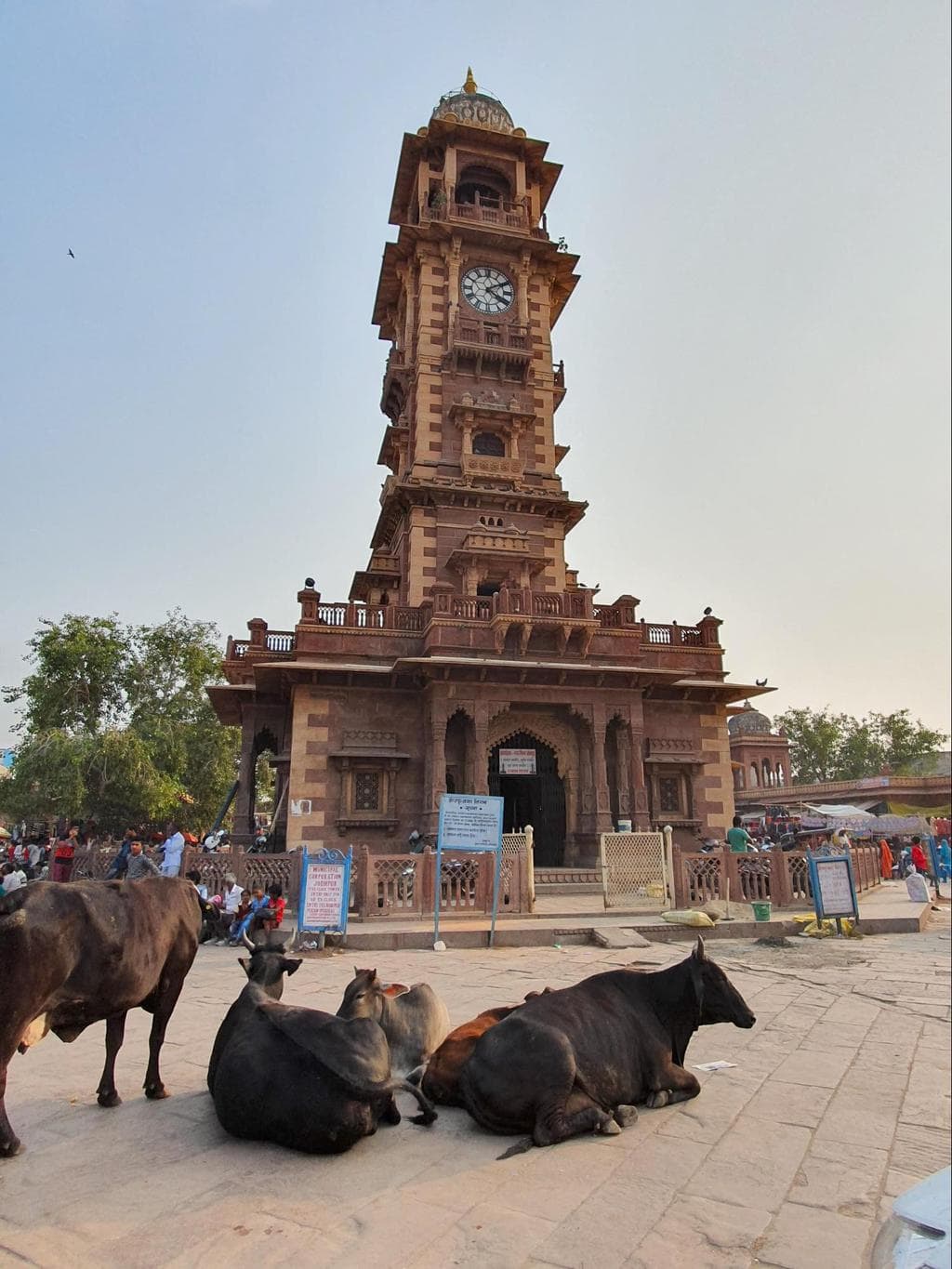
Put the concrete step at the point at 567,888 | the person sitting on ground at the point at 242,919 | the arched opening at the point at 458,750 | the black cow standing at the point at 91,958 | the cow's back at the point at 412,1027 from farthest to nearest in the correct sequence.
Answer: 1. the arched opening at the point at 458,750
2. the concrete step at the point at 567,888
3. the person sitting on ground at the point at 242,919
4. the cow's back at the point at 412,1027
5. the black cow standing at the point at 91,958

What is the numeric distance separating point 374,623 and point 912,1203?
59.4 ft

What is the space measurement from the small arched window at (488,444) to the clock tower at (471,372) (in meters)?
0.04

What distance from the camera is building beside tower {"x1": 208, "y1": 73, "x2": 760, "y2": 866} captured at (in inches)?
718

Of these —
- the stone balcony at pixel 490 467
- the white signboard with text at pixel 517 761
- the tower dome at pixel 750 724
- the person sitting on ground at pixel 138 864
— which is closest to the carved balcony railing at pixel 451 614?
the white signboard with text at pixel 517 761

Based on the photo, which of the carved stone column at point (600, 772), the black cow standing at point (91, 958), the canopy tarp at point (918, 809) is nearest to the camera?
the black cow standing at point (91, 958)

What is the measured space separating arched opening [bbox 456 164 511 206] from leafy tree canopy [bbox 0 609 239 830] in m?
22.3

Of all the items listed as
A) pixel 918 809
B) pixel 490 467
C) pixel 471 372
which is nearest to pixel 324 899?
pixel 490 467

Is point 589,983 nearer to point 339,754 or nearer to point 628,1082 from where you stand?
point 628,1082

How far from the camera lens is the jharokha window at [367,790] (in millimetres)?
18328

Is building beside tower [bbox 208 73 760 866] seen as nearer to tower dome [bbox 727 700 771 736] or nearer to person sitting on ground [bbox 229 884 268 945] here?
person sitting on ground [bbox 229 884 268 945]

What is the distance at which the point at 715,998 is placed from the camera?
Result: 4.50 metres

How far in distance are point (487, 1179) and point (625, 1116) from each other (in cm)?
96

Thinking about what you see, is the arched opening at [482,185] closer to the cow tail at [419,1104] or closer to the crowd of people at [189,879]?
the crowd of people at [189,879]

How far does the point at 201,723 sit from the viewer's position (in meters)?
37.5
